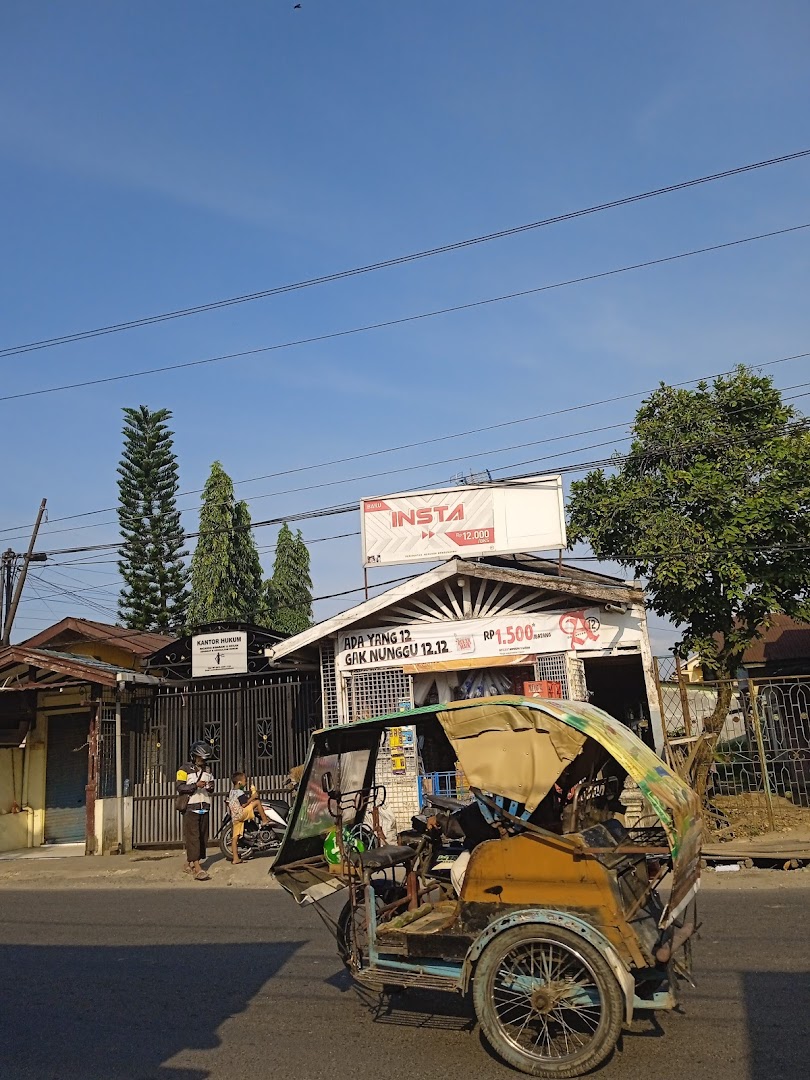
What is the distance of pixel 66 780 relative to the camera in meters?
19.1

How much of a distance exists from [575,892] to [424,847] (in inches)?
61.0

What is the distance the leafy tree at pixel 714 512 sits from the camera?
14750mm

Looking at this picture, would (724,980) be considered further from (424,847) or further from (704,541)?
(704,541)

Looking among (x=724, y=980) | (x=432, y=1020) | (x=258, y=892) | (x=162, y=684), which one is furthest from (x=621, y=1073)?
(x=162, y=684)

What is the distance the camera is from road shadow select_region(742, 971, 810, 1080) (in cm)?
446

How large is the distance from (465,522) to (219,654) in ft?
17.8

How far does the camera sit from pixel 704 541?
14.9 metres

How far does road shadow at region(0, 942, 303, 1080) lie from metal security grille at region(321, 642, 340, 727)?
7.84 metres

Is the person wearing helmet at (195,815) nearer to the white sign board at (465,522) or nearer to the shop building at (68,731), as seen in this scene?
the shop building at (68,731)

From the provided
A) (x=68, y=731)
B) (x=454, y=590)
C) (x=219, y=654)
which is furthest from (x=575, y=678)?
(x=68, y=731)

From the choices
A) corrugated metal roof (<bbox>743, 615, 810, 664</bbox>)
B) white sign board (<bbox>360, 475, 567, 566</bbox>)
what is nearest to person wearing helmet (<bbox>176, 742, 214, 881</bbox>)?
white sign board (<bbox>360, 475, 567, 566</bbox>)

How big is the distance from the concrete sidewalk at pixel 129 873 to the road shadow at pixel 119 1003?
504 centimetres

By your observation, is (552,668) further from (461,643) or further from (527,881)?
(527,881)

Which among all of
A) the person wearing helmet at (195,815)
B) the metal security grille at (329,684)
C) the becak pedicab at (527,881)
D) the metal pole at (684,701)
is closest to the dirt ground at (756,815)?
the metal pole at (684,701)
